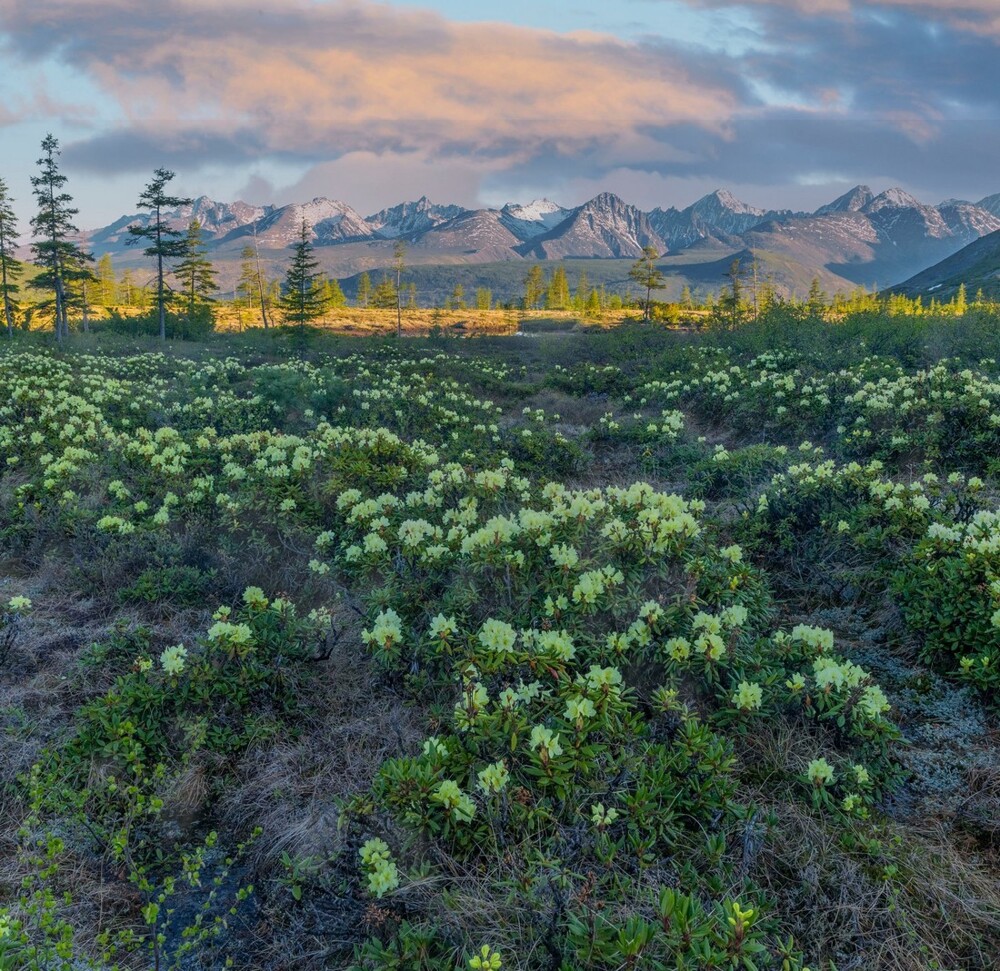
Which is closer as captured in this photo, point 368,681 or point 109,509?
point 368,681

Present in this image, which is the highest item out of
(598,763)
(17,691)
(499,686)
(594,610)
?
(594,610)

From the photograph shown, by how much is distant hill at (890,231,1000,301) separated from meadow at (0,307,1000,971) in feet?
344

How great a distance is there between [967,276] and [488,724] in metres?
166

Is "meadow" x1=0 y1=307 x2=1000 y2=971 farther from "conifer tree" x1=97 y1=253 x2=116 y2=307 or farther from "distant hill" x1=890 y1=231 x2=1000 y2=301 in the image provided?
"distant hill" x1=890 y1=231 x2=1000 y2=301

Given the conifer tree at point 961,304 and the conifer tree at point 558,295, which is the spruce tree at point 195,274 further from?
the conifer tree at point 558,295

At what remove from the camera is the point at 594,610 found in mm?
3645

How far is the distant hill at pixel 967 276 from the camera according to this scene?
351 feet

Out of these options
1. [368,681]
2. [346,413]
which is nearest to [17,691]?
[368,681]

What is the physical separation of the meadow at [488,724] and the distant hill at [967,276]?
105 meters

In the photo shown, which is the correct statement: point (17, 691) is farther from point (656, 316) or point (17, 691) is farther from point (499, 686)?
point (656, 316)

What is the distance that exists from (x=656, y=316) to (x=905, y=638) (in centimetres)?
5117

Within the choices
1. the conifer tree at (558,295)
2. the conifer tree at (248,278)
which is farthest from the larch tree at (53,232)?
the conifer tree at (558,295)

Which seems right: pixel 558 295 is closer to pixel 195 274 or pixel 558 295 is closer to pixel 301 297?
pixel 195 274

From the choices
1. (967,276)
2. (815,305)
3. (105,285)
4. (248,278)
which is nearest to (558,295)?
(248,278)
